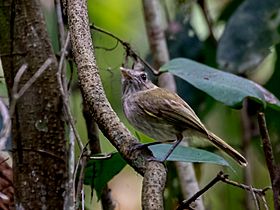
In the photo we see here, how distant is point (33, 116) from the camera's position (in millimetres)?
1968

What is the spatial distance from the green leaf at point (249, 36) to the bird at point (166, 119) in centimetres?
82

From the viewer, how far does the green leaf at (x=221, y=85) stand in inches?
84.4

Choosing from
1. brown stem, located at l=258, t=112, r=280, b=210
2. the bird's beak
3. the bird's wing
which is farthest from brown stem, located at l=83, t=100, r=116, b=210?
brown stem, located at l=258, t=112, r=280, b=210

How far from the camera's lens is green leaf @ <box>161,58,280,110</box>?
2.14 meters

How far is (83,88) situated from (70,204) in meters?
0.25

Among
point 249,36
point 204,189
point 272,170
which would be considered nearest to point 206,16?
point 249,36

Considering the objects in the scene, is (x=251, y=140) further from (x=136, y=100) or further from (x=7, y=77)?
(x=7, y=77)

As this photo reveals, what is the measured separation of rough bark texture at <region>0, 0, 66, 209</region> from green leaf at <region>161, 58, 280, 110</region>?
47 cm

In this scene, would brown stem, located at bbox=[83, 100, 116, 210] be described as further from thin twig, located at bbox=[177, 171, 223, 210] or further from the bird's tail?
thin twig, located at bbox=[177, 171, 223, 210]

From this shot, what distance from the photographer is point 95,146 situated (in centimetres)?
233

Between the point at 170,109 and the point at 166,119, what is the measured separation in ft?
0.10

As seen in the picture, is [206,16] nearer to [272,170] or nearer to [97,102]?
Answer: [97,102]

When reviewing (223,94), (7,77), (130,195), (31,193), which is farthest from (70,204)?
(130,195)

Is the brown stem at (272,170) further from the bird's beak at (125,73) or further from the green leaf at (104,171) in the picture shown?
the bird's beak at (125,73)
